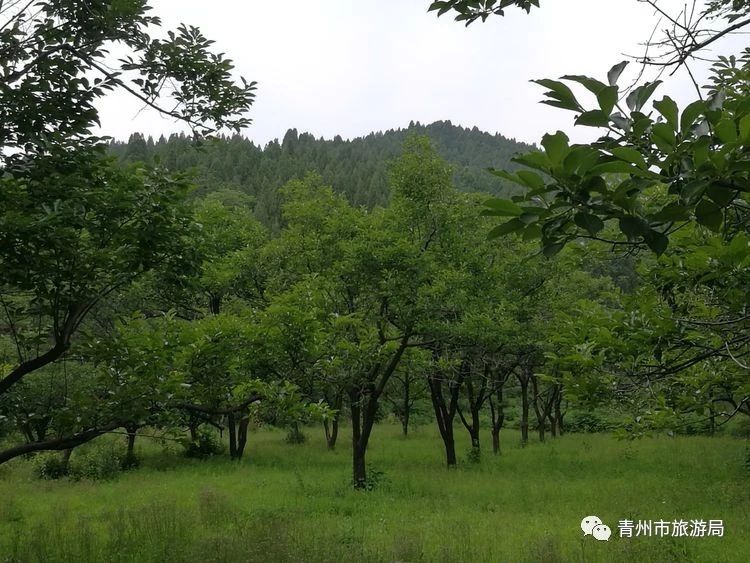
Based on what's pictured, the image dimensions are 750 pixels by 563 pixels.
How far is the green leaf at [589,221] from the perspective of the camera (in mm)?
1128

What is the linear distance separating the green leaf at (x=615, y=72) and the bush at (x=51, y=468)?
20.9 meters

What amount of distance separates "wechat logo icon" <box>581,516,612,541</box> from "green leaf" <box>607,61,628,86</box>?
9.12m

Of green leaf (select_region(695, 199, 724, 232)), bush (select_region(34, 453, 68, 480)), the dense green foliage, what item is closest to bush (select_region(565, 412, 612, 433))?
the dense green foliage

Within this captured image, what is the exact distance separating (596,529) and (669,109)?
956 cm

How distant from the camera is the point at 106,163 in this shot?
495 centimetres

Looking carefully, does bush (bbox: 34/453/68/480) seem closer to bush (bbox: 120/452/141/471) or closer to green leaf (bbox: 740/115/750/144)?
bush (bbox: 120/452/141/471)

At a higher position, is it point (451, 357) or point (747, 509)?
point (451, 357)

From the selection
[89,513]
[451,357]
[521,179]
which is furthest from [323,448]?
[521,179]

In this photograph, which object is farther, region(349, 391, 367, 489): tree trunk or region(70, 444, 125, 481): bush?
region(70, 444, 125, 481): bush

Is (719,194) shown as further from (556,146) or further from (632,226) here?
(556,146)

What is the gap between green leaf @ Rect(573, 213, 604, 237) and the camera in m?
1.13

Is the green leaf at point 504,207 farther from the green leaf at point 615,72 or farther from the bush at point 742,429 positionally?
the bush at point 742,429

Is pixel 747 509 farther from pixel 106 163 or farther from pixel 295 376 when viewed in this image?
pixel 106 163

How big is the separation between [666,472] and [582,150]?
17726mm
